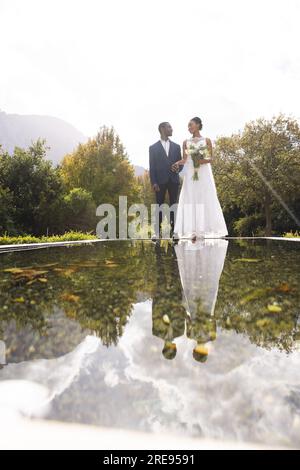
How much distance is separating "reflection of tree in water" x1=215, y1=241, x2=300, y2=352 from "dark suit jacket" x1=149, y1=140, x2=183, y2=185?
521 cm

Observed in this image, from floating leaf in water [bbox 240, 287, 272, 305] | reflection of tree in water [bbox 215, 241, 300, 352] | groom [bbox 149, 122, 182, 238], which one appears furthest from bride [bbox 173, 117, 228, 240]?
floating leaf in water [bbox 240, 287, 272, 305]

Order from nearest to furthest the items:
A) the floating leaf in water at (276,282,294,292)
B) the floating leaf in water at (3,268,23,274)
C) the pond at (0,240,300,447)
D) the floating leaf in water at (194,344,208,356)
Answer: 1. the pond at (0,240,300,447)
2. the floating leaf in water at (194,344,208,356)
3. the floating leaf in water at (276,282,294,292)
4. the floating leaf in water at (3,268,23,274)

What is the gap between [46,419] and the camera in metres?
1.23

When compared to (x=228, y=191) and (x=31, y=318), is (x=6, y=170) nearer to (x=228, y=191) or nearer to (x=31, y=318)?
(x=228, y=191)

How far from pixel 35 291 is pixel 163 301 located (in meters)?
1.31

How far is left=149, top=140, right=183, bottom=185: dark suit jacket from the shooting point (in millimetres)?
9320

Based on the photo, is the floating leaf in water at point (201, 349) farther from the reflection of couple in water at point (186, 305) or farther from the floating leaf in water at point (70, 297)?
the floating leaf in water at point (70, 297)

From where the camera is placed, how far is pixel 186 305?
8.93 ft

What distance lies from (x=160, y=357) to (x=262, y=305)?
126 cm

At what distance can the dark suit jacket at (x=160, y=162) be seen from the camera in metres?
9.32

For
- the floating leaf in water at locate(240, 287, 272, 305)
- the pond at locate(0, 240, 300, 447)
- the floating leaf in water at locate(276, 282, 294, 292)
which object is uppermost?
the floating leaf in water at locate(276, 282, 294, 292)

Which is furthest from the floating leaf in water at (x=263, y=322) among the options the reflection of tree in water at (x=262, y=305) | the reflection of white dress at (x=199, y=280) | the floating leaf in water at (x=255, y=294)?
the floating leaf in water at (x=255, y=294)

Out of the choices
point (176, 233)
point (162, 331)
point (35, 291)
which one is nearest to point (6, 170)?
point (176, 233)

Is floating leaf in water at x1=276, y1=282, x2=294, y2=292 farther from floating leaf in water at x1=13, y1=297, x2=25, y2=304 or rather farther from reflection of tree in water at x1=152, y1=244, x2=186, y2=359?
floating leaf in water at x1=13, y1=297, x2=25, y2=304
